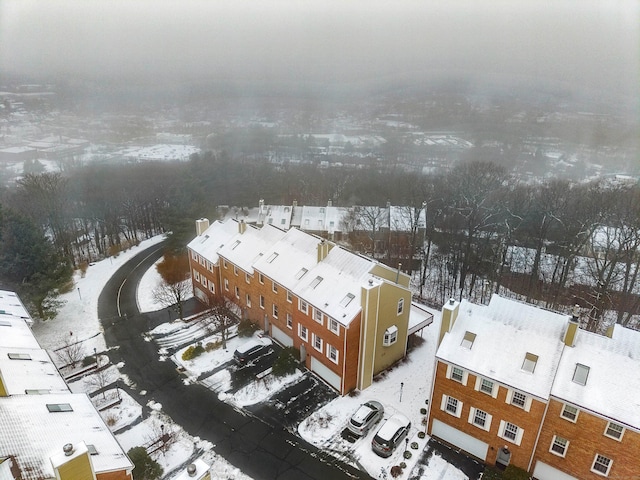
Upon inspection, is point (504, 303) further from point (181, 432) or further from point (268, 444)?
point (181, 432)

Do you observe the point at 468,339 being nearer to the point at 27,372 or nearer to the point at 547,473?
the point at 547,473

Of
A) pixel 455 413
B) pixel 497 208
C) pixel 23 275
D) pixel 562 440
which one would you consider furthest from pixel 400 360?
pixel 23 275

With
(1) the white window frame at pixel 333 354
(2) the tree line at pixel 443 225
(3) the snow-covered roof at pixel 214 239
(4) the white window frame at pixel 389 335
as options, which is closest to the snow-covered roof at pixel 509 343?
(4) the white window frame at pixel 389 335

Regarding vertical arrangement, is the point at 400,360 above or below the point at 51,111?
below

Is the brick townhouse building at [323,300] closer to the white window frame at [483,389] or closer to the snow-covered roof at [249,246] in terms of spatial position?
the snow-covered roof at [249,246]

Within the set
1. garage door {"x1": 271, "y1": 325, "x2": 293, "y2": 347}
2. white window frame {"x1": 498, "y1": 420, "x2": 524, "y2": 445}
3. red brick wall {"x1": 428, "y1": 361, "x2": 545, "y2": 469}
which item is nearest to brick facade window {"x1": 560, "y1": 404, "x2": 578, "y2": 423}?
red brick wall {"x1": 428, "y1": 361, "x2": 545, "y2": 469}

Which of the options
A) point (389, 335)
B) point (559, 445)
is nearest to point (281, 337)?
point (389, 335)
